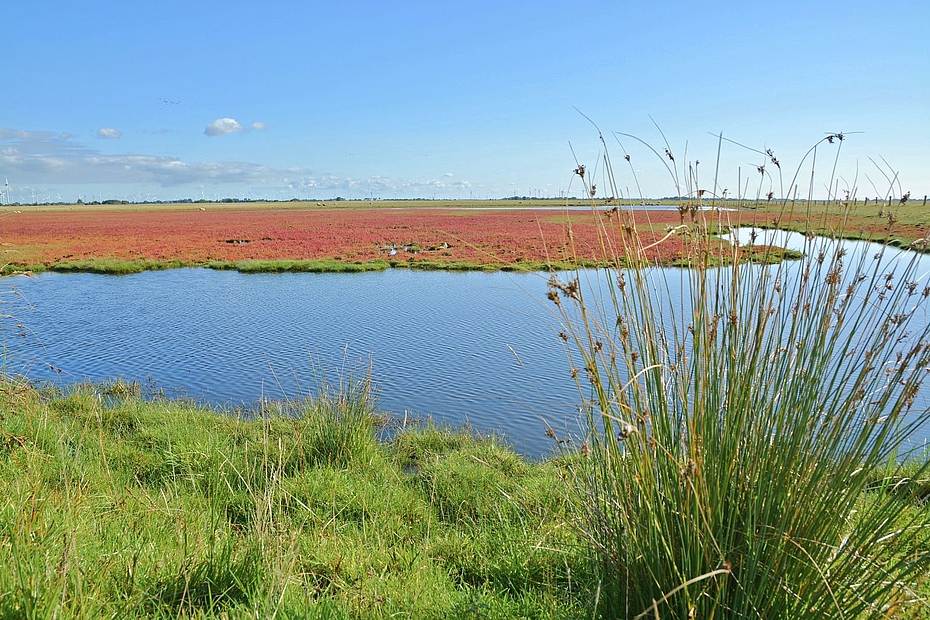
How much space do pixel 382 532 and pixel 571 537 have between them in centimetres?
110

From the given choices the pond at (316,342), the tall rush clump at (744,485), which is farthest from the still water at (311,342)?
the tall rush clump at (744,485)

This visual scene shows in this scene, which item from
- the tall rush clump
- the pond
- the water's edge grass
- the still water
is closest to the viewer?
the tall rush clump

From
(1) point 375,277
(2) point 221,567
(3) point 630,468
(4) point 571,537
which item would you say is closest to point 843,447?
(3) point 630,468

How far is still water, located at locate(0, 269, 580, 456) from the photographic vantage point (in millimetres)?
8500

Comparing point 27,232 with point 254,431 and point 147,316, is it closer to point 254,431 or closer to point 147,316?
point 147,316

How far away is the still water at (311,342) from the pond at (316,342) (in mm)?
39

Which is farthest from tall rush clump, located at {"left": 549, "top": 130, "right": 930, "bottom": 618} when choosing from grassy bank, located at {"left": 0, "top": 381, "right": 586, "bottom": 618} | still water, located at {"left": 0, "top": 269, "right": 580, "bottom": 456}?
still water, located at {"left": 0, "top": 269, "right": 580, "bottom": 456}

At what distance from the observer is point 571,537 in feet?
11.5

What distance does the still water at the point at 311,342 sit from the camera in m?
8.50

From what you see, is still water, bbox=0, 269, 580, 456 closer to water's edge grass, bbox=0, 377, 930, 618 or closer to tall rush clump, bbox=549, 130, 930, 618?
water's edge grass, bbox=0, 377, 930, 618

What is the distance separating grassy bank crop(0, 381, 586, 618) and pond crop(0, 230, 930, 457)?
38.7 inches

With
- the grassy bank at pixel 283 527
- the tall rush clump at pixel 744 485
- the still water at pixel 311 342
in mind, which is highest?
the tall rush clump at pixel 744 485

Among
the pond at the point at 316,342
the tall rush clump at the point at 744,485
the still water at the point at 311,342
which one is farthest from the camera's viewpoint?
the still water at the point at 311,342

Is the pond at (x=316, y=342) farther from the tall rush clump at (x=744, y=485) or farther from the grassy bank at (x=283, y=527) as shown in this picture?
the tall rush clump at (x=744, y=485)
